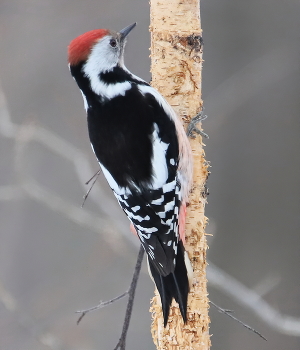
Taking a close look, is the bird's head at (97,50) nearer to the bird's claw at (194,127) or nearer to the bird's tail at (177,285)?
the bird's claw at (194,127)

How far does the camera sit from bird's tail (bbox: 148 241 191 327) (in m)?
1.45

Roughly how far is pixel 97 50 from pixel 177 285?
2.52 ft

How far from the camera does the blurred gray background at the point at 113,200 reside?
2992 millimetres

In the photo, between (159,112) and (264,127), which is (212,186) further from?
(159,112)

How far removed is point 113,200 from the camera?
308 centimetres

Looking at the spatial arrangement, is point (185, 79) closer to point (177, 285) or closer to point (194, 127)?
point (194, 127)

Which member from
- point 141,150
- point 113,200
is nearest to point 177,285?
point 141,150

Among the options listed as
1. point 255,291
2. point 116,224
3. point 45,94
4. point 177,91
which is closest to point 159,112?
point 177,91

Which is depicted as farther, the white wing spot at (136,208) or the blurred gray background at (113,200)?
the blurred gray background at (113,200)

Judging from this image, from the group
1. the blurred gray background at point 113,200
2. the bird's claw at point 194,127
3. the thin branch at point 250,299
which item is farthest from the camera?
the blurred gray background at point 113,200

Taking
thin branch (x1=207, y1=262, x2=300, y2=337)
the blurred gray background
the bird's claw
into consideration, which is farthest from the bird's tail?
the blurred gray background

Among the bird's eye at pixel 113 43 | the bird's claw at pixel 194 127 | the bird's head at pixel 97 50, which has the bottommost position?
the bird's claw at pixel 194 127

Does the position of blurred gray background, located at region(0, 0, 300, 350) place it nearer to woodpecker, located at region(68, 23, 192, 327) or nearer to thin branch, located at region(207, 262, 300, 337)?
thin branch, located at region(207, 262, 300, 337)

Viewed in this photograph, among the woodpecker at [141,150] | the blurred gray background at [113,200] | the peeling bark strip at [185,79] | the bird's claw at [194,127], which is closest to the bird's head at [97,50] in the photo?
the woodpecker at [141,150]
